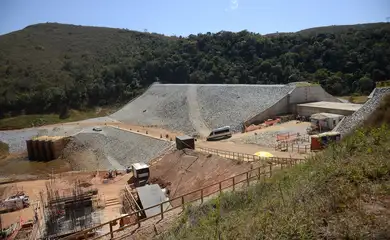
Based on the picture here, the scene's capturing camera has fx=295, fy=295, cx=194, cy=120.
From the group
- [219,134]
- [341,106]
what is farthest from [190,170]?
[341,106]

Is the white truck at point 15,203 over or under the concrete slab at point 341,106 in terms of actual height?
under

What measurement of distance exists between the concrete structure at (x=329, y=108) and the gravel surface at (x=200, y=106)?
143 inches

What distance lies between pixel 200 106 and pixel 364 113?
95.7ft

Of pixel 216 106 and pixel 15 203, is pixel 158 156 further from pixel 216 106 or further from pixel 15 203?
pixel 216 106

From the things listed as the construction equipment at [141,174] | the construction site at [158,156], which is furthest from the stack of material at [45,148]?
the construction equipment at [141,174]

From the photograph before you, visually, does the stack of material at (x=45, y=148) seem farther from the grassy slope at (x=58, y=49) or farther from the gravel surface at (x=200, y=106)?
the grassy slope at (x=58, y=49)

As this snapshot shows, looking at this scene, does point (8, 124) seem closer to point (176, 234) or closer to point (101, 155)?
point (101, 155)

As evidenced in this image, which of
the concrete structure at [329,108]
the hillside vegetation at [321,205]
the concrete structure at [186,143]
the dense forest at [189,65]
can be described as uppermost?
the dense forest at [189,65]

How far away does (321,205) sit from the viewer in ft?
23.5

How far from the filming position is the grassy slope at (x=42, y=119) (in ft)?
195

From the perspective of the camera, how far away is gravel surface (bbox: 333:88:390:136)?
76.7 ft

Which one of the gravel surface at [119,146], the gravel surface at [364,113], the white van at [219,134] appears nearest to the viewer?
the gravel surface at [364,113]

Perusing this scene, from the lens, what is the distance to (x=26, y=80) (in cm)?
7338

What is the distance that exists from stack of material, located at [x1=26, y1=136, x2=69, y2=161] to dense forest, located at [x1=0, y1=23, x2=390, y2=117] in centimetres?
2364
